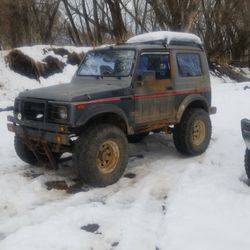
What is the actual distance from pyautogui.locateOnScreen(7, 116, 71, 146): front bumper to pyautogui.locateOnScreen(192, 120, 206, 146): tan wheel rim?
8.93 feet

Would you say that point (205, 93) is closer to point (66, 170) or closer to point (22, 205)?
point (66, 170)

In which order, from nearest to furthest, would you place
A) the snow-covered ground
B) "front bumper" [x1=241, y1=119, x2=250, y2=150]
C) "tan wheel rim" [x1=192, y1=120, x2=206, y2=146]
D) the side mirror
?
the snow-covered ground < "front bumper" [x1=241, y1=119, x2=250, y2=150] < the side mirror < "tan wheel rim" [x1=192, y1=120, x2=206, y2=146]

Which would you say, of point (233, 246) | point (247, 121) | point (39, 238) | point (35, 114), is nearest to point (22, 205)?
point (39, 238)

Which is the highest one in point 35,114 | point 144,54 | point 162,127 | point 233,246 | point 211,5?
point 211,5

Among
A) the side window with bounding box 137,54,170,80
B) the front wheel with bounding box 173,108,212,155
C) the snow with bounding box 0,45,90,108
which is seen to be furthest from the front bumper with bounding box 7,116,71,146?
the snow with bounding box 0,45,90,108

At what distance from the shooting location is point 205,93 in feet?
27.0

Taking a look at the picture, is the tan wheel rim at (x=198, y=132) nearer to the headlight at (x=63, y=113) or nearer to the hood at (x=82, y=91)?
the hood at (x=82, y=91)

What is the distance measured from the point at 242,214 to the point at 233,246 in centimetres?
81

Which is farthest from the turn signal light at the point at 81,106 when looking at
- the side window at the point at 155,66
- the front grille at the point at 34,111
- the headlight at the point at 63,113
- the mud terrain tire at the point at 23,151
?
the mud terrain tire at the point at 23,151

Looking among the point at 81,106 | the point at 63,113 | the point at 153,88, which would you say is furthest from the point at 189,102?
the point at 63,113

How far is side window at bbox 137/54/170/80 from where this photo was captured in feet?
22.7

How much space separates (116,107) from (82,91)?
0.57 m

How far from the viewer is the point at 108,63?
23.5 ft

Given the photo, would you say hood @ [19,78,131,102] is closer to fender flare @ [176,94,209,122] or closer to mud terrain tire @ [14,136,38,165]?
mud terrain tire @ [14,136,38,165]
